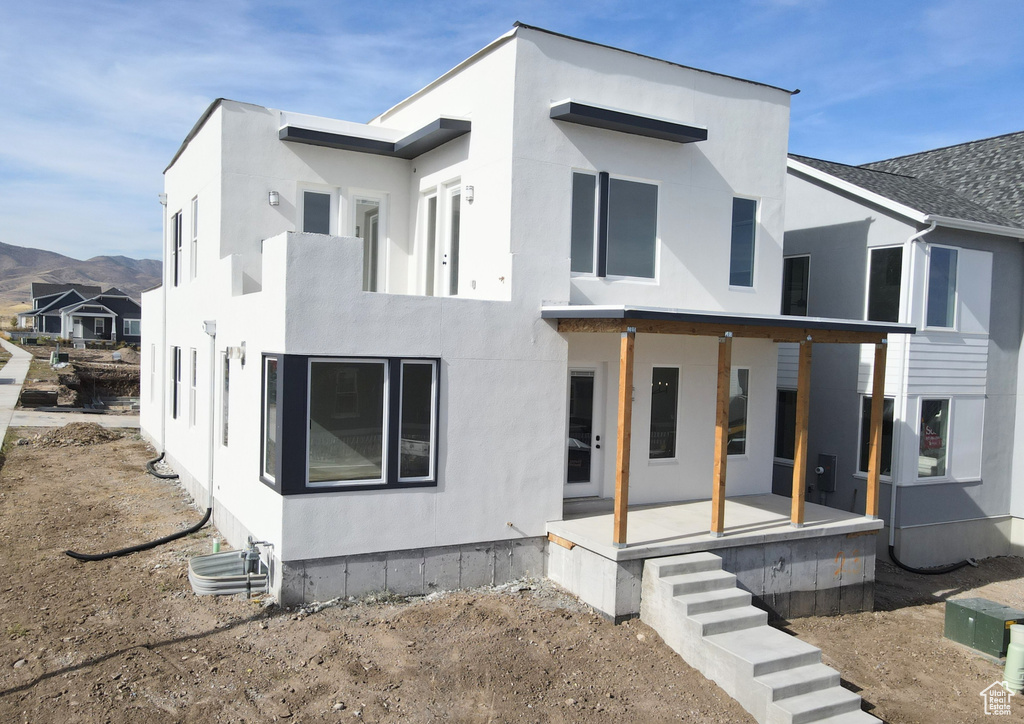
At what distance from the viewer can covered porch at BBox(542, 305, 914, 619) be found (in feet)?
29.0

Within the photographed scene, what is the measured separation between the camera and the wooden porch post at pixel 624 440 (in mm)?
8773

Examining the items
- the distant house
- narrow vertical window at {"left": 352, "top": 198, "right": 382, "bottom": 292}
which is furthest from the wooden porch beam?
the distant house

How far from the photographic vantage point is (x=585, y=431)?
35.8 ft

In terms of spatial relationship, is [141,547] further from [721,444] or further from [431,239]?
[721,444]

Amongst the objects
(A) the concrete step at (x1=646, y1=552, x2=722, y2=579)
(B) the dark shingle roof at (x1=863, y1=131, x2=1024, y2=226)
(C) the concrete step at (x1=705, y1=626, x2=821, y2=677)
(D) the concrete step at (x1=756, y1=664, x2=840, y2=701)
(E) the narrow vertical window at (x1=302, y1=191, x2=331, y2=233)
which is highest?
(B) the dark shingle roof at (x1=863, y1=131, x2=1024, y2=226)

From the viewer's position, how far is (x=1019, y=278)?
577 inches

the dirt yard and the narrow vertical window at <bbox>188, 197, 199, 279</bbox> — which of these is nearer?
the dirt yard

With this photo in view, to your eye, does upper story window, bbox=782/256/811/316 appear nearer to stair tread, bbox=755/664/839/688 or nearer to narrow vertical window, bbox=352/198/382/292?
narrow vertical window, bbox=352/198/382/292

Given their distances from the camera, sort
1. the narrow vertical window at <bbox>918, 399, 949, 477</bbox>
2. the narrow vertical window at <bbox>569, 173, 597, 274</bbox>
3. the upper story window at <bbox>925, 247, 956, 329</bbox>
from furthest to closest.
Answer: the narrow vertical window at <bbox>918, 399, 949, 477</bbox> → the upper story window at <bbox>925, 247, 956, 329</bbox> → the narrow vertical window at <bbox>569, 173, 597, 274</bbox>

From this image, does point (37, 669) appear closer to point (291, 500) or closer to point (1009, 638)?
point (291, 500)

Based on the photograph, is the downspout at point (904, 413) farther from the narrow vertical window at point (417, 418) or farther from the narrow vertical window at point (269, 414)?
the narrow vertical window at point (269, 414)

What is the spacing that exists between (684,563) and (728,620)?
89cm

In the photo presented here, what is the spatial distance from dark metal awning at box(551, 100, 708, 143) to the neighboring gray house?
16.1 ft

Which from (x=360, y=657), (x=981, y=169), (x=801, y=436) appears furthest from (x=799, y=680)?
(x=981, y=169)
